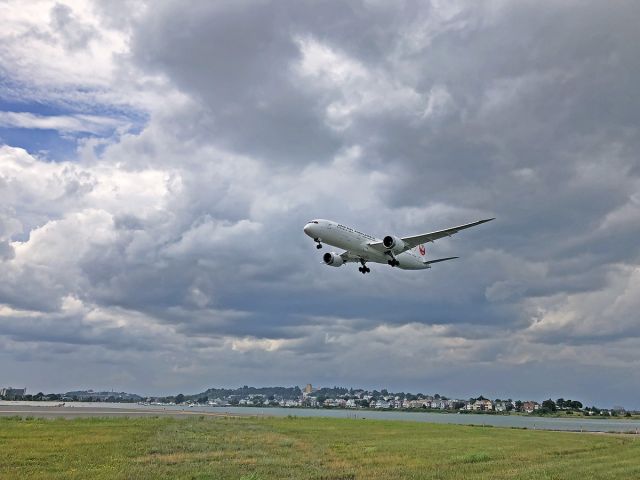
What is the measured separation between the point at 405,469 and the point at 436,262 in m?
40.4

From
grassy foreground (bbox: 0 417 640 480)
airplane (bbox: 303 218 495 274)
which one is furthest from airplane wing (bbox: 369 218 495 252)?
grassy foreground (bbox: 0 417 640 480)

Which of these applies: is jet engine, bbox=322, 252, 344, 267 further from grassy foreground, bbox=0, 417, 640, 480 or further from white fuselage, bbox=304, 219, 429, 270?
grassy foreground, bbox=0, 417, 640, 480

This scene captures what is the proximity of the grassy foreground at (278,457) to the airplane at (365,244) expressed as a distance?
762 inches

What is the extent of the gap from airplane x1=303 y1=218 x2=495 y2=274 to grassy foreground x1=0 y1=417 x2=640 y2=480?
1935cm

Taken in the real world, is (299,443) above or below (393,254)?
below

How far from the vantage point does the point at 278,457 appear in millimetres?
37875

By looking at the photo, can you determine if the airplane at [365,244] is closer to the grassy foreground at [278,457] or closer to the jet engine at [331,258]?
the jet engine at [331,258]

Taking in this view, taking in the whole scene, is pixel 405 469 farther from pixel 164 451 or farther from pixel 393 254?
pixel 393 254

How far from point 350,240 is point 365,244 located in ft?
7.94

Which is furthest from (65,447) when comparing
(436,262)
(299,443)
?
(436,262)

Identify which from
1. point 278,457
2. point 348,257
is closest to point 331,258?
point 348,257

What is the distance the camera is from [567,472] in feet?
107

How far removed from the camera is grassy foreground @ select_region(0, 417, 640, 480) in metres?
30.3

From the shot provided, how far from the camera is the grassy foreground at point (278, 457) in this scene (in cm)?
3030
